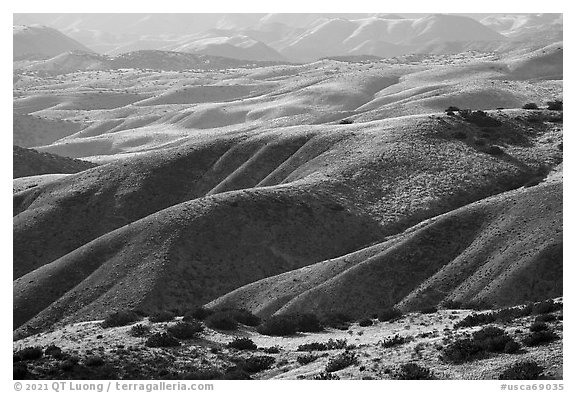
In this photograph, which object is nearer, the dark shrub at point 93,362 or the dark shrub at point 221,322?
the dark shrub at point 93,362

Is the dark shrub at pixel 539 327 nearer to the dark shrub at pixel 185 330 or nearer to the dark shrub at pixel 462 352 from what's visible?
the dark shrub at pixel 462 352

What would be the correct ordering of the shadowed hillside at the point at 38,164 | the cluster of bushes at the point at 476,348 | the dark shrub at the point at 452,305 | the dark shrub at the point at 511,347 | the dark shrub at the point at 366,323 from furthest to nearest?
1. the shadowed hillside at the point at 38,164
2. the dark shrub at the point at 452,305
3. the dark shrub at the point at 366,323
4. the cluster of bushes at the point at 476,348
5. the dark shrub at the point at 511,347

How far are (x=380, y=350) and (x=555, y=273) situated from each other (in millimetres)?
16153

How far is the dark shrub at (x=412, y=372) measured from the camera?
78.8ft

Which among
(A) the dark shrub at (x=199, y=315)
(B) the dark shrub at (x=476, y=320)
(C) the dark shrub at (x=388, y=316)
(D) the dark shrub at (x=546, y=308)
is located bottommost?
(C) the dark shrub at (x=388, y=316)

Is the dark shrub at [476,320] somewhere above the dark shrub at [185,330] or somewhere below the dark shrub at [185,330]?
below

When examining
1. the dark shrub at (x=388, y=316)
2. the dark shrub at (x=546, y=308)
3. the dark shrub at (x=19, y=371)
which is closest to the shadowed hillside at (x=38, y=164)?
the dark shrub at (x=388, y=316)

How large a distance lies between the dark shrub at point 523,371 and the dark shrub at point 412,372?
7.12 feet

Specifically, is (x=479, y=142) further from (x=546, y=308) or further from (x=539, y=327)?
(x=539, y=327)

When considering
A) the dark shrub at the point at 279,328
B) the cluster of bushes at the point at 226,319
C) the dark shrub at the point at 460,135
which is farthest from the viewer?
the dark shrub at the point at 460,135

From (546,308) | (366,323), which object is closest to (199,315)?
(366,323)

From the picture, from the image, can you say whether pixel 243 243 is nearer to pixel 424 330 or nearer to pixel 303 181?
pixel 303 181

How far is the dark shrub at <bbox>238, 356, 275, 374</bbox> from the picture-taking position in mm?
27453

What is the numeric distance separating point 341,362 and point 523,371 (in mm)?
6026
